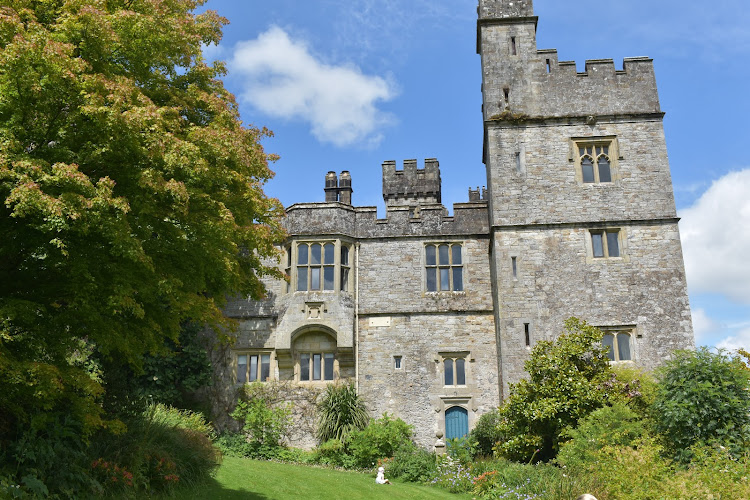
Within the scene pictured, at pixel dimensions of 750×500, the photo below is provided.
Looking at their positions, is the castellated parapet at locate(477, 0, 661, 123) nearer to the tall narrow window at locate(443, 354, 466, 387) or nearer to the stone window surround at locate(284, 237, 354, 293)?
the stone window surround at locate(284, 237, 354, 293)

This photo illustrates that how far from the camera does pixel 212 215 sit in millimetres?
9391

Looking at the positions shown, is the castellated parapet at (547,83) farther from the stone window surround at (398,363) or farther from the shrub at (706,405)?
the shrub at (706,405)

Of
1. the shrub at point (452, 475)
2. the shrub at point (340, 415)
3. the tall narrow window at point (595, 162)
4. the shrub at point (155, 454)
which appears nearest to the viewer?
the shrub at point (155, 454)

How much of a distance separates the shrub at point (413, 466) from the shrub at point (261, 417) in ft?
13.0

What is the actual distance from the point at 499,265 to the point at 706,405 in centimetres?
736

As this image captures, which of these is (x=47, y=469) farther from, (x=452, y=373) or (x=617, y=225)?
(x=617, y=225)

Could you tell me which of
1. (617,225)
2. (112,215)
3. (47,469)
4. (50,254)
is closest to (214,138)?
(112,215)

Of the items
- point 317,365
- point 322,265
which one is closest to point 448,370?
point 317,365

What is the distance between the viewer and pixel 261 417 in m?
18.6

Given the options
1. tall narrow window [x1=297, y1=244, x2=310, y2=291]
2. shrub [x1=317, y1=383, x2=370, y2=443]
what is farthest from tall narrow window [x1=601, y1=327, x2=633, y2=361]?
tall narrow window [x1=297, y1=244, x2=310, y2=291]

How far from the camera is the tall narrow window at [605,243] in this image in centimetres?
1850

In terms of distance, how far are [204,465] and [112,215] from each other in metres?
6.29

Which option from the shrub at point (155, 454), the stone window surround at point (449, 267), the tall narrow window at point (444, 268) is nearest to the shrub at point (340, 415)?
the stone window surround at point (449, 267)

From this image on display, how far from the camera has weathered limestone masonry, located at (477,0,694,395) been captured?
58.4 ft
